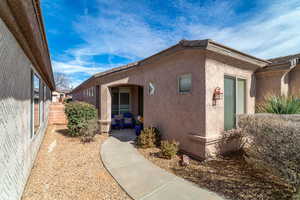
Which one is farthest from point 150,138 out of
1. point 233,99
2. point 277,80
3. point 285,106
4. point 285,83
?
point 285,83

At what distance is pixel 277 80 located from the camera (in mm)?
5984

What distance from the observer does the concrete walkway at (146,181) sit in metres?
3.01

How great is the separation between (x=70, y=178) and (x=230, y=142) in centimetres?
565

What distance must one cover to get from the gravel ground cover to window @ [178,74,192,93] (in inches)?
152

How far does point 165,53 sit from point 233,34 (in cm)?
549

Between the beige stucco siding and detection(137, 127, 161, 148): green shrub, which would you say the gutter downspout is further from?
detection(137, 127, 161, 148): green shrub

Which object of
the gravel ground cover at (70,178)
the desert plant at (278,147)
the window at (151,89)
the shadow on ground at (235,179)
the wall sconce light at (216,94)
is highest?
the window at (151,89)

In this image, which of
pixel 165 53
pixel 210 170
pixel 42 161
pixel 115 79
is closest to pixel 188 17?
pixel 165 53

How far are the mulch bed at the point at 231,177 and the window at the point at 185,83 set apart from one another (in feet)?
8.49

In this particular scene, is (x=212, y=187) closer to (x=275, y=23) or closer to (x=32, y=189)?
(x=32, y=189)

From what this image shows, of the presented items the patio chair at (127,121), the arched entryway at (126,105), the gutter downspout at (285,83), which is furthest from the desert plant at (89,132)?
the gutter downspout at (285,83)

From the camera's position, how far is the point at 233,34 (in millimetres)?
8297

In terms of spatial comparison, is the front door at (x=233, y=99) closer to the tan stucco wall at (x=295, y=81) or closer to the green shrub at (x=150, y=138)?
the tan stucco wall at (x=295, y=81)

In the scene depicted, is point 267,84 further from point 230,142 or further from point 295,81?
point 230,142
